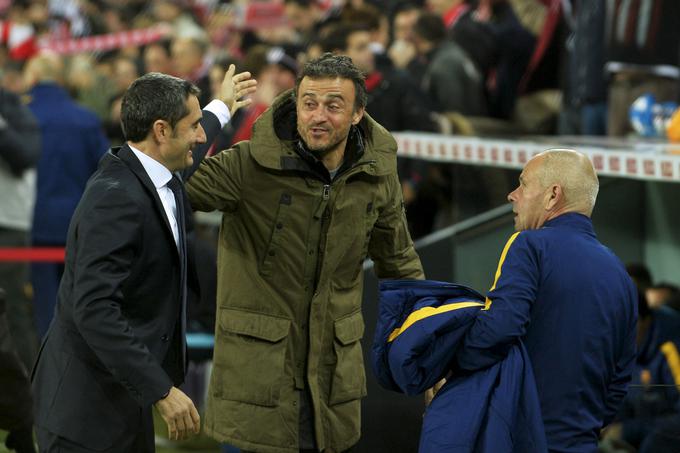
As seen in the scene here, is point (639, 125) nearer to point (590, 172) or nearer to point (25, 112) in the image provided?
point (25, 112)

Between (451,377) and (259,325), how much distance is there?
33.8 inches

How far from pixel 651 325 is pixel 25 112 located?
4.93m

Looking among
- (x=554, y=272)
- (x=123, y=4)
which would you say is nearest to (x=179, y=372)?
(x=554, y=272)

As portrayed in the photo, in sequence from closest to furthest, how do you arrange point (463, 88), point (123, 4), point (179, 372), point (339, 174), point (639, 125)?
point (179, 372) → point (339, 174) → point (639, 125) → point (463, 88) → point (123, 4)

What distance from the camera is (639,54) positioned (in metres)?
9.91

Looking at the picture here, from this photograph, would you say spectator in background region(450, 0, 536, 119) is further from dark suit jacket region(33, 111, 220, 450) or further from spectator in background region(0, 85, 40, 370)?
dark suit jacket region(33, 111, 220, 450)

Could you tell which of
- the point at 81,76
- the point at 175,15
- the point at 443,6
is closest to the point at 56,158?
the point at 443,6

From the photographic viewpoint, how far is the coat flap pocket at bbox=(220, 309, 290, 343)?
5.00 metres

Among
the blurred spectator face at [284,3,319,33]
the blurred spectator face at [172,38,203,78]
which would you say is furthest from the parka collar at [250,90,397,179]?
the blurred spectator face at [284,3,319,33]

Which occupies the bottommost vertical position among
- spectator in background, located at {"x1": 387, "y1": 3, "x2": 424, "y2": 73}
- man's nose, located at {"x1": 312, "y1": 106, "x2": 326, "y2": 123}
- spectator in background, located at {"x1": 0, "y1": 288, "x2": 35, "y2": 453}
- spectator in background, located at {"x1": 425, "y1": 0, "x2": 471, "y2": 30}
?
spectator in background, located at {"x1": 0, "y1": 288, "x2": 35, "y2": 453}

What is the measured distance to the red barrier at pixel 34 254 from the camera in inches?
384

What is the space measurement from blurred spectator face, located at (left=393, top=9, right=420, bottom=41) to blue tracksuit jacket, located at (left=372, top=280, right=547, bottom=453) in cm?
800

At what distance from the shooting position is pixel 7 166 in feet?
32.8

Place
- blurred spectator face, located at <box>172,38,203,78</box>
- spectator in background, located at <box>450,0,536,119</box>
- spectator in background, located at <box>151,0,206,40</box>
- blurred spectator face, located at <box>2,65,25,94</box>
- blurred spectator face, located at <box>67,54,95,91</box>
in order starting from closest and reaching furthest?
spectator in background, located at <box>450,0,536,119</box>
blurred spectator face, located at <box>2,65,25,94</box>
blurred spectator face, located at <box>172,38,203,78</box>
blurred spectator face, located at <box>67,54,95,91</box>
spectator in background, located at <box>151,0,206,40</box>
